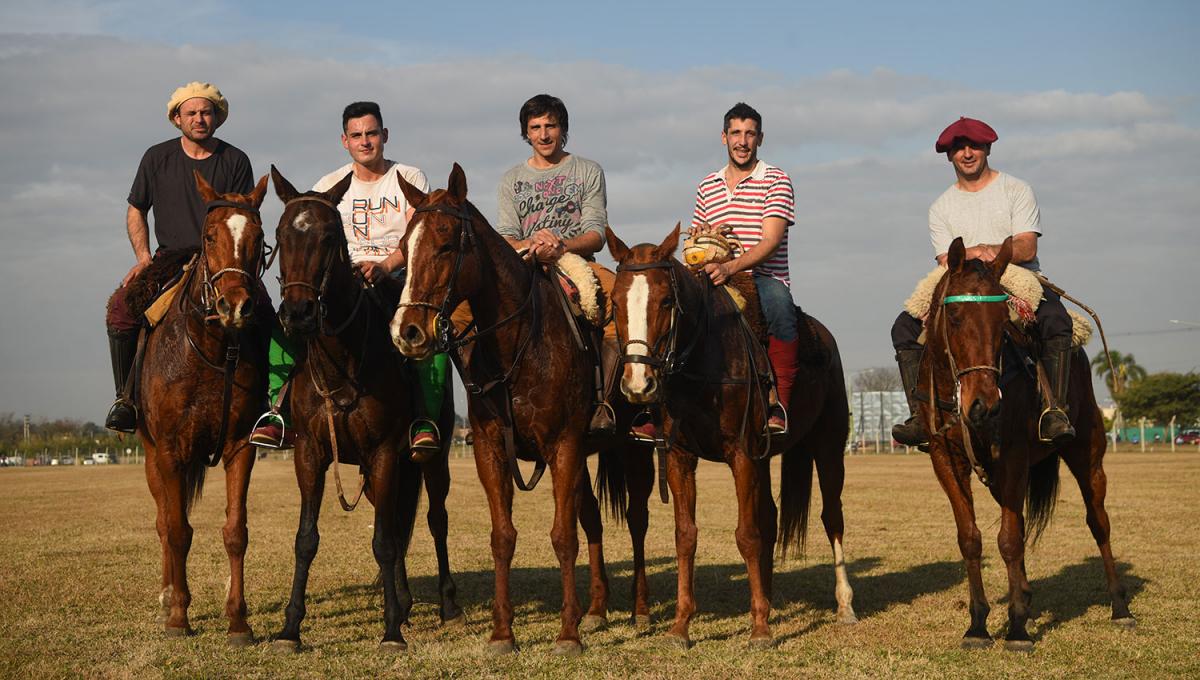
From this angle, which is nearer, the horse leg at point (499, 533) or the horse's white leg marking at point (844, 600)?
the horse leg at point (499, 533)

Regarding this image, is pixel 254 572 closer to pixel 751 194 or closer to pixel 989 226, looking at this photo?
pixel 751 194

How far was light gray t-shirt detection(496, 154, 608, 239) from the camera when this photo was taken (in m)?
10.0

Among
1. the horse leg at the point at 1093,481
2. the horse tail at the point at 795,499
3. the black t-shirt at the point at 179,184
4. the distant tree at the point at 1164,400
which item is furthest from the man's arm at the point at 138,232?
the distant tree at the point at 1164,400

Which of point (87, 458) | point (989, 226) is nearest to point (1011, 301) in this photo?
point (989, 226)

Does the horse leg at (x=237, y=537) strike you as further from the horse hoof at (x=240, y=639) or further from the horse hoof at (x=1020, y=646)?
the horse hoof at (x=1020, y=646)

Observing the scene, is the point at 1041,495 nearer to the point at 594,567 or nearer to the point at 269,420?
the point at 594,567

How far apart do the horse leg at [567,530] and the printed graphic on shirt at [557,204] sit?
221 centimetres

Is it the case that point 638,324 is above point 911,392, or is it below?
above

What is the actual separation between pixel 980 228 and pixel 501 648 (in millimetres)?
5410

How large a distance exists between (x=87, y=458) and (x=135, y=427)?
140m

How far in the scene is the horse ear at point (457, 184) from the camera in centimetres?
824

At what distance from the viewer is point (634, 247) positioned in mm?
8508

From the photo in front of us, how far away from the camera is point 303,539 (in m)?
8.44

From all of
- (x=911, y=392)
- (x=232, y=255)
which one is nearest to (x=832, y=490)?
(x=911, y=392)
